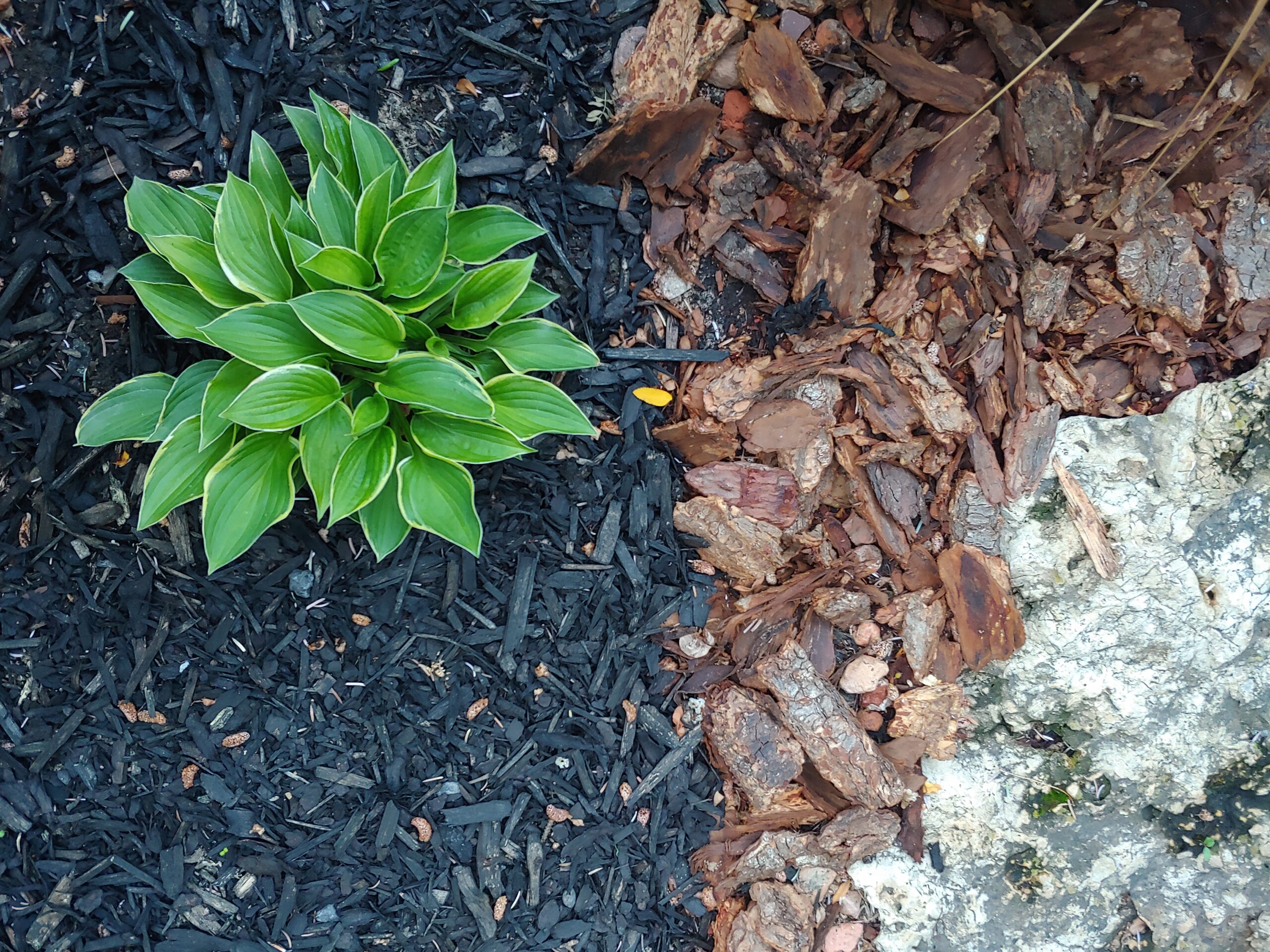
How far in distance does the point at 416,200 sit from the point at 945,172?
169cm

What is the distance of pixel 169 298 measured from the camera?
1.94 meters

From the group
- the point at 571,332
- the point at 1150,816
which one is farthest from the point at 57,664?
the point at 1150,816

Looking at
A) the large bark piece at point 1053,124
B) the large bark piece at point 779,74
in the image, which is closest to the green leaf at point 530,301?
the large bark piece at point 779,74

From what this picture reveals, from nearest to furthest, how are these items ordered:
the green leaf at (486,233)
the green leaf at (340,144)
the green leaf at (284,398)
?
1. the green leaf at (284,398)
2. the green leaf at (340,144)
3. the green leaf at (486,233)

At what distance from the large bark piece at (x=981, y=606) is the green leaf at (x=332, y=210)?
2172mm

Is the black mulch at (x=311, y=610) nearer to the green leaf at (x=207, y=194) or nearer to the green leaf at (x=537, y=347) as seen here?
the green leaf at (x=207, y=194)

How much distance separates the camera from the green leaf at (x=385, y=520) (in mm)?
2023

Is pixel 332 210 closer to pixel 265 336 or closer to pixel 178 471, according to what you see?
pixel 265 336

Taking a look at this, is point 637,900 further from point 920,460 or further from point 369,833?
point 920,460

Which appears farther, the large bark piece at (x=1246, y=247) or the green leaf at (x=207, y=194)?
the large bark piece at (x=1246, y=247)

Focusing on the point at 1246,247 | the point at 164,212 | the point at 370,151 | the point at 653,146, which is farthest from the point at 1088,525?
the point at 164,212

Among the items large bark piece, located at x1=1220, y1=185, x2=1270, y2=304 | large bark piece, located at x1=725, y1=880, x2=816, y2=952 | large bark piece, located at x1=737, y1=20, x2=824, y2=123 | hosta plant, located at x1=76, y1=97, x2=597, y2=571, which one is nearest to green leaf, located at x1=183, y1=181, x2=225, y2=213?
hosta plant, located at x1=76, y1=97, x2=597, y2=571

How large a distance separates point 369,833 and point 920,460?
2.24m

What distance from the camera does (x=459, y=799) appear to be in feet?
8.27
